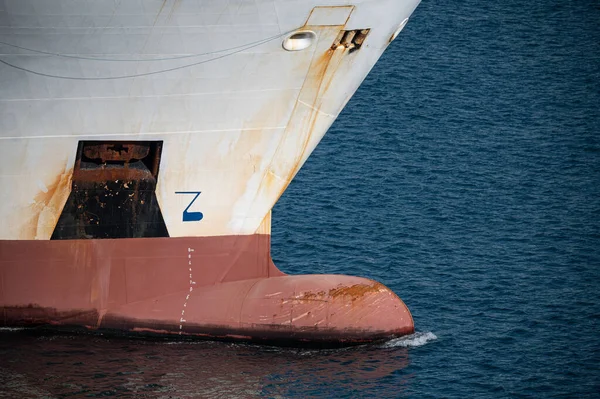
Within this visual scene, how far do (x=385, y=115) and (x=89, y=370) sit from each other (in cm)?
2272

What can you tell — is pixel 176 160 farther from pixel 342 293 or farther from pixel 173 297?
pixel 342 293

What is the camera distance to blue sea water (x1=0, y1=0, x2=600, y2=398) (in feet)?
80.6

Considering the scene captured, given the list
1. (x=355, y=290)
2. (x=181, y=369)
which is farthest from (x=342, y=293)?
(x=181, y=369)

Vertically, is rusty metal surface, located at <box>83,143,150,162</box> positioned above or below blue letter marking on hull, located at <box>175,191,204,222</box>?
above

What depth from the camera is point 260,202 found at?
26.4 metres

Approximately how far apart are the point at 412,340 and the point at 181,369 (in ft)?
17.7

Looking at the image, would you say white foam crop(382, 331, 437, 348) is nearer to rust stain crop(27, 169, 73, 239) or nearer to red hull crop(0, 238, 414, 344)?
red hull crop(0, 238, 414, 344)

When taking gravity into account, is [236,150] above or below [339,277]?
above

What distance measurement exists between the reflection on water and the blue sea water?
0.04m

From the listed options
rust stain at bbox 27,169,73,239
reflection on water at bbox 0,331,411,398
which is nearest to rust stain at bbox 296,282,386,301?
reflection on water at bbox 0,331,411,398

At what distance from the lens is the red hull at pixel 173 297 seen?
25.3m

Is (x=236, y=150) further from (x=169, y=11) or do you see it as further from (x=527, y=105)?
(x=527, y=105)

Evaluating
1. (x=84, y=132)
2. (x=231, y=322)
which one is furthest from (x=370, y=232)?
(x=84, y=132)

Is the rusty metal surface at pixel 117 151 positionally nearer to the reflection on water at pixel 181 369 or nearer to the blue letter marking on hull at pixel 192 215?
the blue letter marking on hull at pixel 192 215
